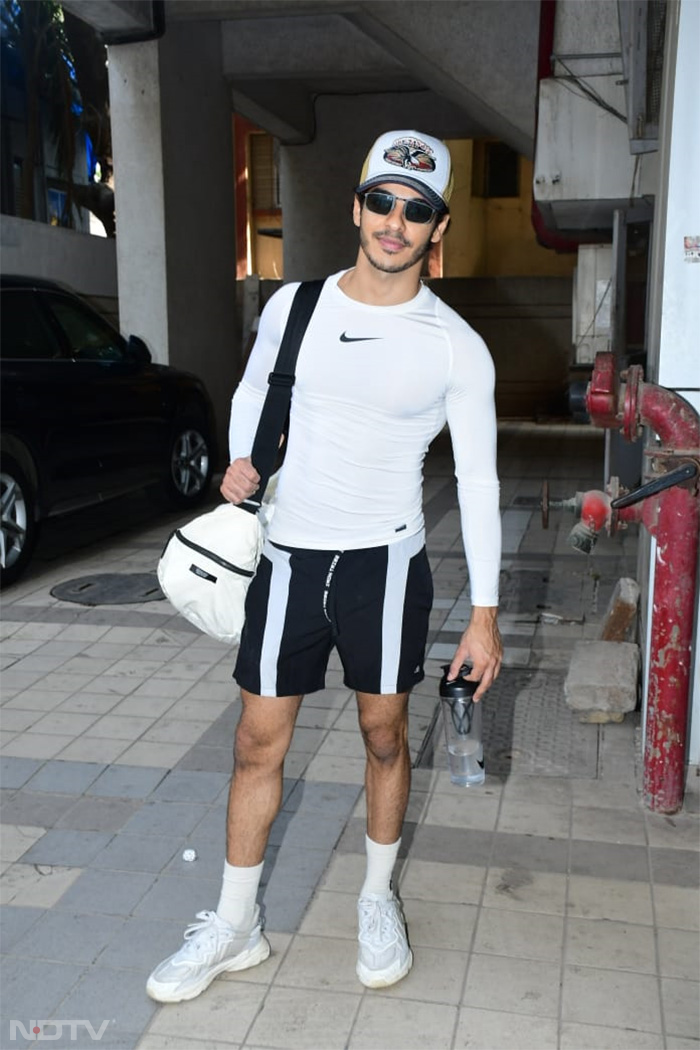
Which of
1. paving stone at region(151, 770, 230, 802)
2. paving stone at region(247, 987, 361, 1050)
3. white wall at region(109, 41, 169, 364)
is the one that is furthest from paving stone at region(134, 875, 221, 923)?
white wall at region(109, 41, 169, 364)

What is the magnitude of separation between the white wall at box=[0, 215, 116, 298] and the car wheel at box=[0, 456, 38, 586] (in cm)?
428

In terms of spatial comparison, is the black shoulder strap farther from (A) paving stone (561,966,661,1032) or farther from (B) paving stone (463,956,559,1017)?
(A) paving stone (561,966,661,1032)

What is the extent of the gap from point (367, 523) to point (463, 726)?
1.93ft

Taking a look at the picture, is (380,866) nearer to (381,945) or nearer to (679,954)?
(381,945)

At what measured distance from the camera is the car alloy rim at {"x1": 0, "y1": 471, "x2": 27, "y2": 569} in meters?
6.61

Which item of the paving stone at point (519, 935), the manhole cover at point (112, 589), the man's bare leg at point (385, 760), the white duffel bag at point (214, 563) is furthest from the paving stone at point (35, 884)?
the manhole cover at point (112, 589)

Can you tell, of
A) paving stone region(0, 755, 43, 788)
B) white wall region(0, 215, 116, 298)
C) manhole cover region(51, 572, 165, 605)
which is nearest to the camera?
paving stone region(0, 755, 43, 788)

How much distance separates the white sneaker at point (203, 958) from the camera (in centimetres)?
268

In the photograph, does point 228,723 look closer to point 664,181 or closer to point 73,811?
point 73,811

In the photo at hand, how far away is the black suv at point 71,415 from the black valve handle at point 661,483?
4.38 m

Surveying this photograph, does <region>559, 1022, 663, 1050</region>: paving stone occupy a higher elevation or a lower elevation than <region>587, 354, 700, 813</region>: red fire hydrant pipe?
lower

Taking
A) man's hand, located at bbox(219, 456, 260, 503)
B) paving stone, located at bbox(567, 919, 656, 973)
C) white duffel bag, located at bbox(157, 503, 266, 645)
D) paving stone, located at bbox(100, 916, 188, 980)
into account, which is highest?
man's hand, located at bbox(219, 456, 260, 503)

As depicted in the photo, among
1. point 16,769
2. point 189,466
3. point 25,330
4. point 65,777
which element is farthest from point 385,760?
point 189,466

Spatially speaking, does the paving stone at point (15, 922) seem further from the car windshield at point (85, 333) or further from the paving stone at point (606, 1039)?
the car windshield at point (85, 333)
